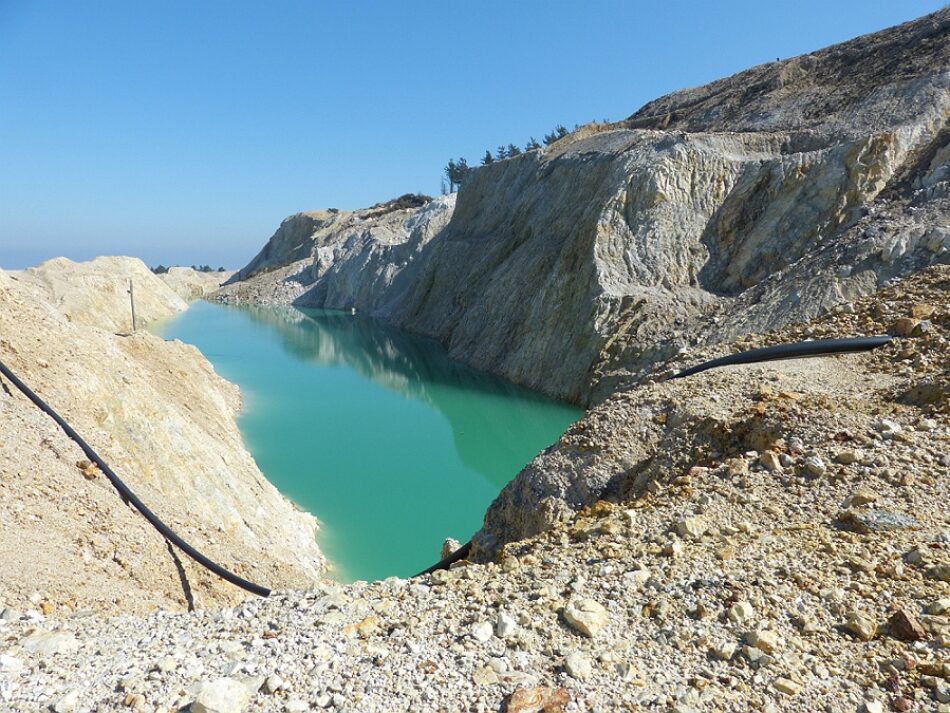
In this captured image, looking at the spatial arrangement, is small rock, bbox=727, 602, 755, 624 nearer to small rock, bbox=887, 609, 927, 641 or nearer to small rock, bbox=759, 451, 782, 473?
small rock, bbox=887, 609, 927, 641

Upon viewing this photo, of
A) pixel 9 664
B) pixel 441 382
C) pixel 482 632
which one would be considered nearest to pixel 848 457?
pixel 482 632

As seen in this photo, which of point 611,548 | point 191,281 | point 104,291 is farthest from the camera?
point 191,281

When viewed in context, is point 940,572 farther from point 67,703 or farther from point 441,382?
point 441,382

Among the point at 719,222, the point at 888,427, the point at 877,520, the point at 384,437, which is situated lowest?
the point at 384,437

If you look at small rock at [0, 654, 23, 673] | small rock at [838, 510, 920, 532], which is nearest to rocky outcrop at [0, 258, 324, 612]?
small rock at [0, 654, 23, 673]

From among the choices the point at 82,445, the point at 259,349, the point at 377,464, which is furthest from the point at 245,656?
the point at 259,349

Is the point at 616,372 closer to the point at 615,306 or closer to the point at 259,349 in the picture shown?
the point at 615,306
